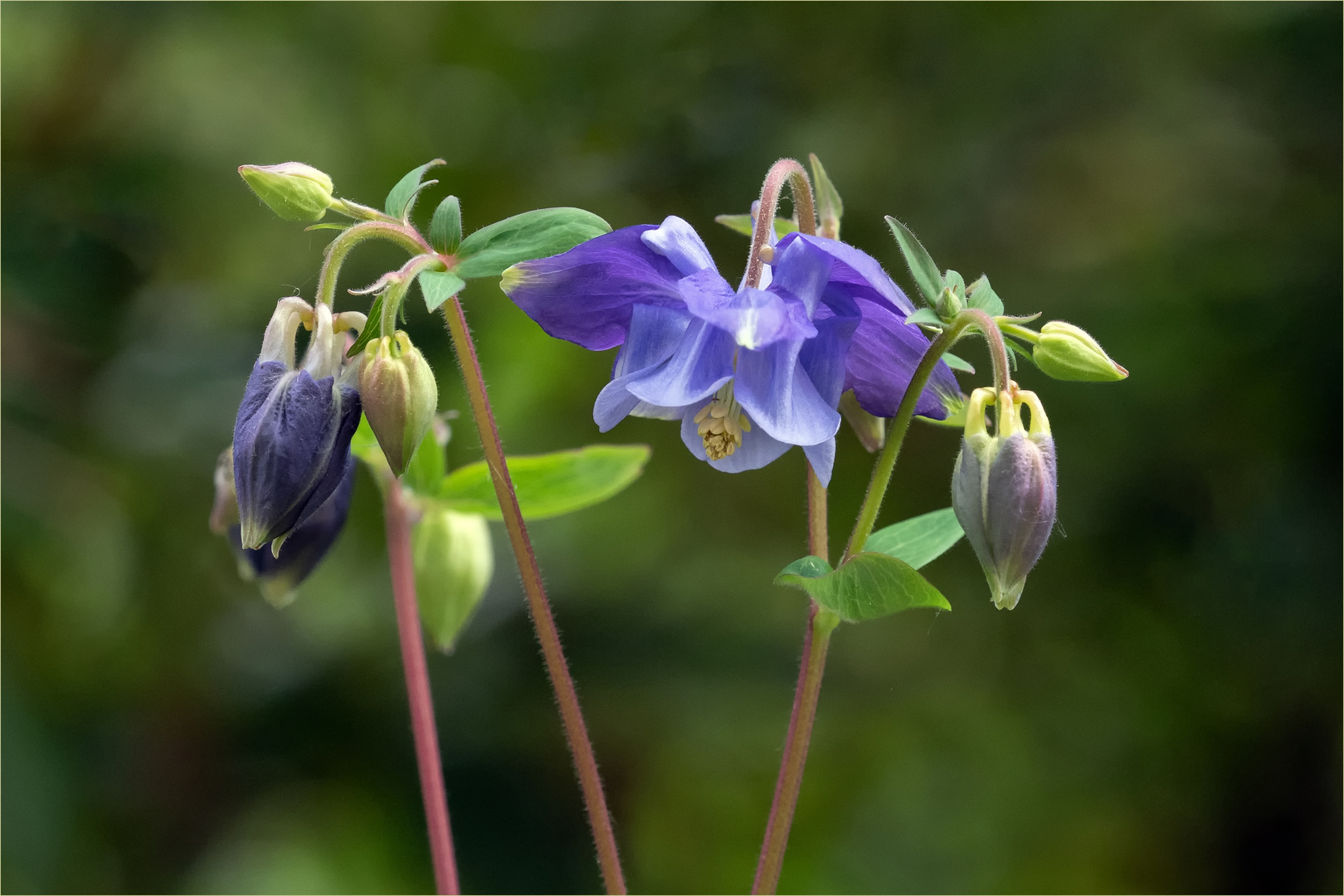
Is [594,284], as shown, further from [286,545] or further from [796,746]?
[286,545]

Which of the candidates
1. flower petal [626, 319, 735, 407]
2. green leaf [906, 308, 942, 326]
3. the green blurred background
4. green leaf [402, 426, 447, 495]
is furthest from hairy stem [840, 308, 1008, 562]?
the green blurred background

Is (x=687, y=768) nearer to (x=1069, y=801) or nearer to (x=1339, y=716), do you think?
(x=1069, y=801)

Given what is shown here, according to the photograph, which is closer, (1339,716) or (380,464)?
(380,464)

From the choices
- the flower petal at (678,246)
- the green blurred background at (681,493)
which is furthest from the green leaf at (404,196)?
the green blurred background at (681,493)

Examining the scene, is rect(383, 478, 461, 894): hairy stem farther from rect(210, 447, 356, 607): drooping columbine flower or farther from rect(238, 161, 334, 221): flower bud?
rect(238, 161, 334, 221): flower bud

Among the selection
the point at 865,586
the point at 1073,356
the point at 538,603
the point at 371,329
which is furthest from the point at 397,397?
the point at 1073,356

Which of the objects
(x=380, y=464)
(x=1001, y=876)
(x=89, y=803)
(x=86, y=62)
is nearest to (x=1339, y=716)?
(x=1001, y=876)
